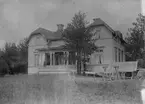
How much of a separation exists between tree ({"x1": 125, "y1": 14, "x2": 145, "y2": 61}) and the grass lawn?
0.29 m

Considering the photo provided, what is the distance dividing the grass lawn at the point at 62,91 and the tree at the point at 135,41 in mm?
291

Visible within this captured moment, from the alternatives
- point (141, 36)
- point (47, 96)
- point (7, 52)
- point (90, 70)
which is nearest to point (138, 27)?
point (141, 36)

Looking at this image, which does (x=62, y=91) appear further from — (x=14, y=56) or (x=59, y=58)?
(x=59, y=58)

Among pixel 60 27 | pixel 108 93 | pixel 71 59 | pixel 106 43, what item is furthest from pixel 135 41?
pixel 60 27

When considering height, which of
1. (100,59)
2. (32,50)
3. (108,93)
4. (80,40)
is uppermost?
(80,40)

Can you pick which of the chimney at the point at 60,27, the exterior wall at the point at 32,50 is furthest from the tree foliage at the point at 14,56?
the chimney at the point at 60,27

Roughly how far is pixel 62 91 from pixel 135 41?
91cm

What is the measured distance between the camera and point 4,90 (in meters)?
1.79

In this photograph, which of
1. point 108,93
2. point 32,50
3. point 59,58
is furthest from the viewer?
point 59,58

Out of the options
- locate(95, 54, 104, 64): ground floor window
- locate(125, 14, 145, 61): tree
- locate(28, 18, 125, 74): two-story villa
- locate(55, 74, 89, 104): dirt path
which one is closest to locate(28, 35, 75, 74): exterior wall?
locate(28, 18, 125, 74): two-story villa

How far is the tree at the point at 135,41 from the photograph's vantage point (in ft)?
5.43

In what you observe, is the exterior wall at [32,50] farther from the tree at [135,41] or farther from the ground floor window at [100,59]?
the tree at [135,41]

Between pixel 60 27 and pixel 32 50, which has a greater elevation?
pixel 60 27

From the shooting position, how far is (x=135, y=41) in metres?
1.84
